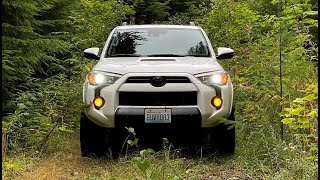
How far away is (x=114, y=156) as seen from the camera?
233 inches

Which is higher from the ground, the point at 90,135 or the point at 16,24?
the point at 16,24

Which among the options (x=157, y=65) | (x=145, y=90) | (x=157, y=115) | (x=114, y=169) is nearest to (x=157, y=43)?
(x=157, y=65)

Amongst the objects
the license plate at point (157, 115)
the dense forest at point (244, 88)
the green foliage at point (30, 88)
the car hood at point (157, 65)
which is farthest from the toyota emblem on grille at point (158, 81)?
the green foliage at point (30, 88)

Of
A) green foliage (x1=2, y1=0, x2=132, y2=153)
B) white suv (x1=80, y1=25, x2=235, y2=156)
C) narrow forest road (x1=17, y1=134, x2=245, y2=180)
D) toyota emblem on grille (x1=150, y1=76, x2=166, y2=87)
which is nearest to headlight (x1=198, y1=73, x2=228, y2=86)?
white suv (x1=80, y1=25, x2=235, y2=156)

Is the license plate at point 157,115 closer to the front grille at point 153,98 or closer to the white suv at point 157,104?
the white suv at point 157,104

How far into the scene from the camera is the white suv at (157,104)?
17.7 feet

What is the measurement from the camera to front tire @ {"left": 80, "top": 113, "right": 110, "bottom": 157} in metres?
5.66

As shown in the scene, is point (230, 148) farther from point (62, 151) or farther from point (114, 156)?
point (62, 151)

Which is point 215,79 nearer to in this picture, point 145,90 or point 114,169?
point 145,90

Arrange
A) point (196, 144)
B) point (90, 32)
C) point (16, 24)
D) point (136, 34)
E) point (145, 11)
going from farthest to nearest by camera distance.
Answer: point (145, 11), point (90, 32), point (16, 24), point (136, 34), point (196, 144)

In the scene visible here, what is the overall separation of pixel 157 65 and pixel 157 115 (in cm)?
62

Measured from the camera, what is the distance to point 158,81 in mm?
5422

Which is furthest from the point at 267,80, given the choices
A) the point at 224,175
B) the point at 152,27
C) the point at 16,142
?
the point at 16,142

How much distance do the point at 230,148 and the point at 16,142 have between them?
2.91 metres
